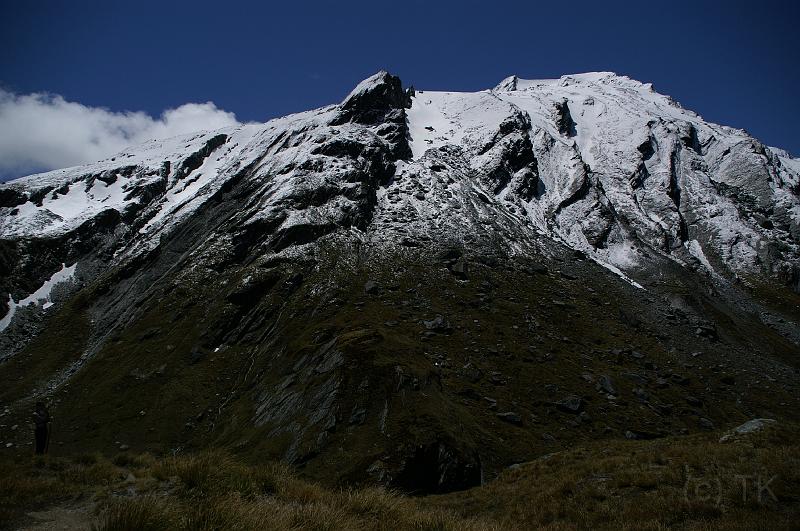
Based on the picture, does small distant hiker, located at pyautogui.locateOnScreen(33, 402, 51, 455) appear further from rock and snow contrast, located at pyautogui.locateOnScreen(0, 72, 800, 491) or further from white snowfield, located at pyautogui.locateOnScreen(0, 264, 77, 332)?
white snowfield, located at pyautogui.locateOnScreen(0, 264, 77, 332)

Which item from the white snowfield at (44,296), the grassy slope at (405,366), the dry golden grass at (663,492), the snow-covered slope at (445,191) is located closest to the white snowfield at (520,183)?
the snow-covered slope at (445,191)

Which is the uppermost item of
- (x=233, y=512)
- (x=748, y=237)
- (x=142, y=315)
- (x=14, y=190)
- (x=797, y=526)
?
(x=14, y=190)

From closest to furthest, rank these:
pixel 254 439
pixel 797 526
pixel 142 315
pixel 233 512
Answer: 1. pixel 233 512
2. pixel 797 526
3. pixel 254 439
4. pixel 142 315

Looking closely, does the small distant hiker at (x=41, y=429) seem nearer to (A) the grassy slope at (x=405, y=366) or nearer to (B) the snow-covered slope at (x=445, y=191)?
(A) the grassy slope at (x=405, y=366)

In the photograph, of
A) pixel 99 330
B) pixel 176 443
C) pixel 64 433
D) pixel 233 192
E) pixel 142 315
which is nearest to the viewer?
pixel 176 443

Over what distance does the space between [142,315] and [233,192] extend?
49.7 meters

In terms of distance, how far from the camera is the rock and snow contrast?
58625mm

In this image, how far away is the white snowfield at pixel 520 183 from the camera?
11425 cm

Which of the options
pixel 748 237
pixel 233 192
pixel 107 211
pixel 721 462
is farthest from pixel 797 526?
pixel 107 211

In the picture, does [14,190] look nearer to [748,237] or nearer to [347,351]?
[347,351]

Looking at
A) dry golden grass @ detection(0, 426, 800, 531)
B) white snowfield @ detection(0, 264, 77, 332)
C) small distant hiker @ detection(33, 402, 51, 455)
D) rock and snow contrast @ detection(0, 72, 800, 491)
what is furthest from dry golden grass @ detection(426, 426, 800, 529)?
white snowfield @ detection(0, 264, 77, 332)

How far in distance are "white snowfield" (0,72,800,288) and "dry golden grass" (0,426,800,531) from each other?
84.0m

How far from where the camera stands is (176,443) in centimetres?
5347

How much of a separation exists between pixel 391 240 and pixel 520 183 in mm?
54068
